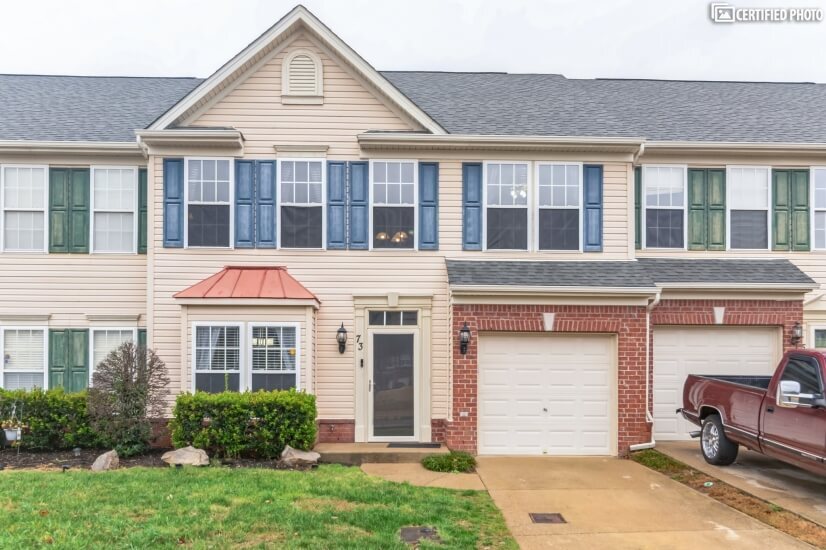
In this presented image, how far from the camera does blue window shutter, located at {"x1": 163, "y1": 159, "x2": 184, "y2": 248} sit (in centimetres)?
1111

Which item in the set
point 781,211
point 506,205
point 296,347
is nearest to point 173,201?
point 296,347

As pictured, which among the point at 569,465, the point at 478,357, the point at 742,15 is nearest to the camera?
the point at 569,465

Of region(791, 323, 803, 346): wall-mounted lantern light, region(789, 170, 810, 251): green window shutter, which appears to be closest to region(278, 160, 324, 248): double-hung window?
region(791, 323, 803, 346): wall-mounted lantern light

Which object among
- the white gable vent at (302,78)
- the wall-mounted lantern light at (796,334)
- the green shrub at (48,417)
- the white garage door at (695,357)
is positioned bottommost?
the green shrub at (48,417)

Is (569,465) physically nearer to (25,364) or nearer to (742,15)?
(25,364)

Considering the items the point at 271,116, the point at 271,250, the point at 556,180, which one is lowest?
the point at 271,250

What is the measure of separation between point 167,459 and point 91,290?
4.54 m

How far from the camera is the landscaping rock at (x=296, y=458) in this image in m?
9.21

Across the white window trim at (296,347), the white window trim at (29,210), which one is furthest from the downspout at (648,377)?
the white window trim at (29,210)

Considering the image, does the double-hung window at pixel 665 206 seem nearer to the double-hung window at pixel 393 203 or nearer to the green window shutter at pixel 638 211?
the green window shutter at pixel 638 211

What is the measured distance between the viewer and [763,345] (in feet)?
38.0

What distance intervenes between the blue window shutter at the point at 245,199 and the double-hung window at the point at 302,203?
58 centimetres

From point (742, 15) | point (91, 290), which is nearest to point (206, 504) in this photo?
point (91, 290)

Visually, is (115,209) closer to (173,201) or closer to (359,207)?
(173,201)
